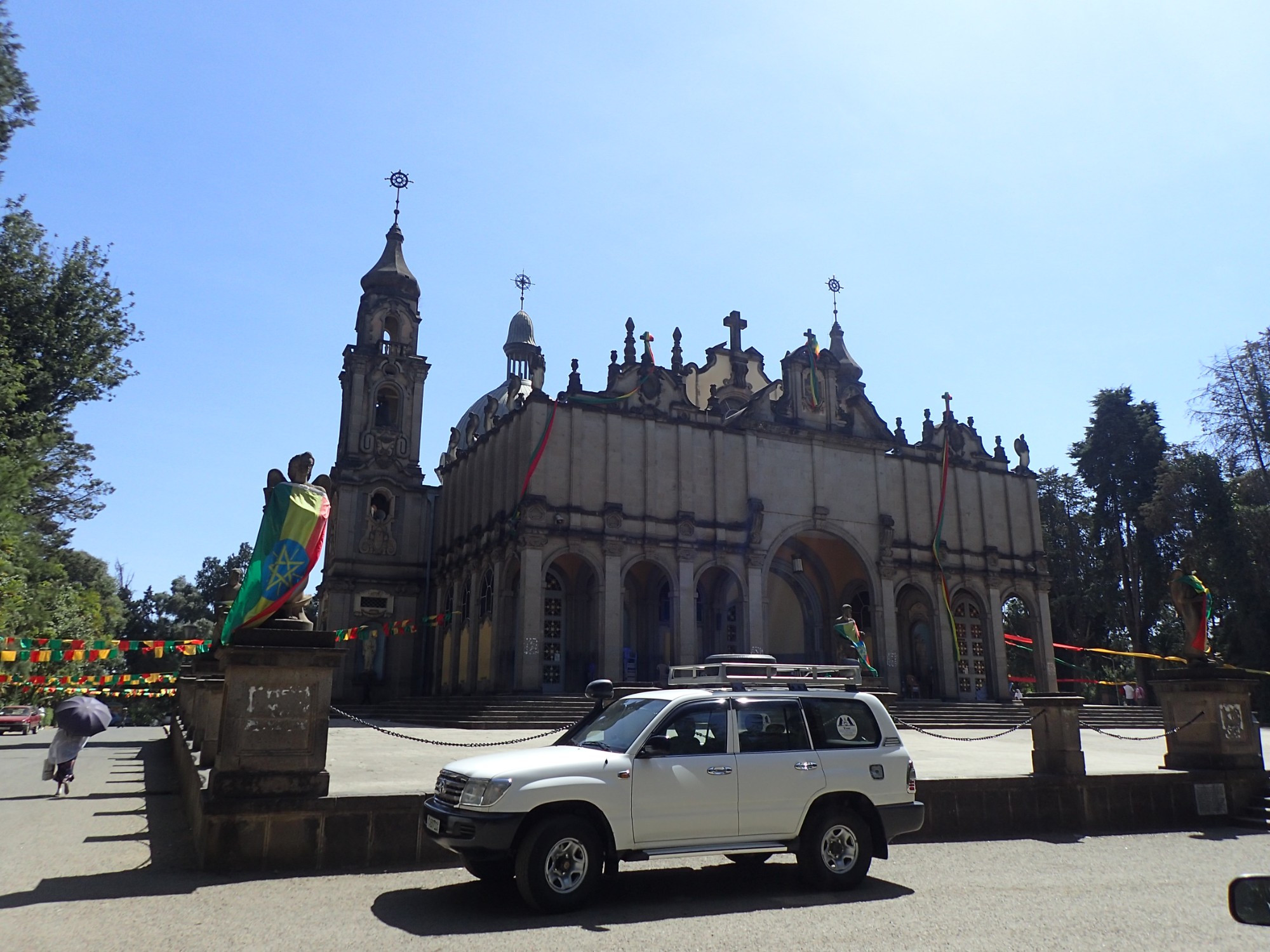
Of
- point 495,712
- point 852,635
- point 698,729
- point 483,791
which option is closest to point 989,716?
point 852,635

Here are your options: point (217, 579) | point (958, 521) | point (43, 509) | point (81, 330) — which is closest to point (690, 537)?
point (958, 521)

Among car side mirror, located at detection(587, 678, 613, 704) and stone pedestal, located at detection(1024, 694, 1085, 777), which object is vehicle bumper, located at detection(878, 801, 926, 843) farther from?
stone pedestal, located at detection(1024, 694, 1085, 777)

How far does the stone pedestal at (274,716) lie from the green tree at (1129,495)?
48053 millimetres

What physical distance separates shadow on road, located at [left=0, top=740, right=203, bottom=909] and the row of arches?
18.0 m

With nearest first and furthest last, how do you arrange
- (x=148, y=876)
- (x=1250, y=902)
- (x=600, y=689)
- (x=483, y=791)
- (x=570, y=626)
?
1. (x=1250, y=902)
2. (x=483, y=791)
3. (x=148, y=876)
4. (x=600, y=689)
5. (x=570, y=626)

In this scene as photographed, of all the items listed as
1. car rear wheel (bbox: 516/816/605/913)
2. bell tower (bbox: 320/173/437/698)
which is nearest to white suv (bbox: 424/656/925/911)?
car rear wheel (bbox: 516/816/605/913)

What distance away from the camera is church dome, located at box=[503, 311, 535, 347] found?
68113mm

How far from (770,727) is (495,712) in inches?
726

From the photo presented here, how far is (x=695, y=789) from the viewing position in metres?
8.03

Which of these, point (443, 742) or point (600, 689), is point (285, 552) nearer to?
point (600, 689)

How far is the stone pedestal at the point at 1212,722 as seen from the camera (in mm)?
14172

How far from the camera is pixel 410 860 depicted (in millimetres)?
9242

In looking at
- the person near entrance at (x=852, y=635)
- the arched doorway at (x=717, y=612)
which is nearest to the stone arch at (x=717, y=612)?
the arched doorway at (x=717, y=612)

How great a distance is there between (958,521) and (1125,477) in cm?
1672
